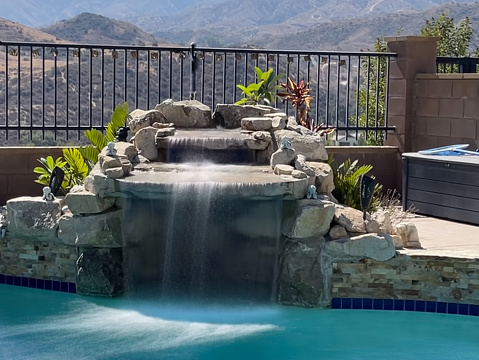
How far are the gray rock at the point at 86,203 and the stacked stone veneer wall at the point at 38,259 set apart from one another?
45 cm

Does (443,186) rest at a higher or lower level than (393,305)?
higher

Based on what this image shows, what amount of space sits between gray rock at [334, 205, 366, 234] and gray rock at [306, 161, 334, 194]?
15.0 inches

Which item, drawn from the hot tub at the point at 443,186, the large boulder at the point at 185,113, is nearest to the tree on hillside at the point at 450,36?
the hot tub at the point at 443,186

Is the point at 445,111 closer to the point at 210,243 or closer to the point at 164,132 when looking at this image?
the point at 164,132

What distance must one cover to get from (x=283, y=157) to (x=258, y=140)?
0.58 metres

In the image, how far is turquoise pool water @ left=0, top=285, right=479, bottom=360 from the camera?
6883mm

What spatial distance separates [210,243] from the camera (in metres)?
8.02

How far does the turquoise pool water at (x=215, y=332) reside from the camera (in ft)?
22.6

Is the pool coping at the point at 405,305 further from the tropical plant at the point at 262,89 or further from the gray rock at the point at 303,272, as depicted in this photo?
the tropical plant at the point at 262,89

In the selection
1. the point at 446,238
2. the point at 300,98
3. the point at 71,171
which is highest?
the point at 300,98

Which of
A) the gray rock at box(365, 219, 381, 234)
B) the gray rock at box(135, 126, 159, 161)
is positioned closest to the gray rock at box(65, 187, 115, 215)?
the gray rock at box(135, 126, 159, 161)

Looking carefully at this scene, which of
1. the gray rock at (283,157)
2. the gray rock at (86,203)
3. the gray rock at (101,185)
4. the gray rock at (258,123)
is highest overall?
the gray rock at (258,123)

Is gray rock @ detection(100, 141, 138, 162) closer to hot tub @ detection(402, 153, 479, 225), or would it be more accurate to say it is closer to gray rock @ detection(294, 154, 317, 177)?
gray rock @ detection(294, 154, 317, 177)

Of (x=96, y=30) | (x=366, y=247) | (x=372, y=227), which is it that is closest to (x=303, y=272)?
(x=366, y=247)
